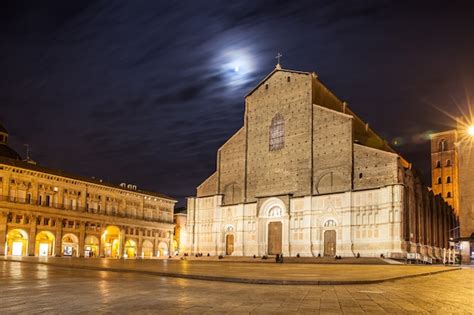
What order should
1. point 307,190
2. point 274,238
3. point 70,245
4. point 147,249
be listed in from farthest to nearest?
point 147,249
point 70,245
point 274,238
point 307,190

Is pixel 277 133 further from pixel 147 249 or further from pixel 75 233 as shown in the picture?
pixel 147 249

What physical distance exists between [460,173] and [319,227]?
14631 mm

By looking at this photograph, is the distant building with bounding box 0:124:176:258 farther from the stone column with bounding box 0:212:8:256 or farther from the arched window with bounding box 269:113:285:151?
the arched window with bounding box 269:113:285:151

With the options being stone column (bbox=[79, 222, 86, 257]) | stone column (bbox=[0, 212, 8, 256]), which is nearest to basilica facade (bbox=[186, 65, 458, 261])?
stone column (bbox=[79, 222, 86, 257])

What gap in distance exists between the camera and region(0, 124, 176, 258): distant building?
54.3 metres

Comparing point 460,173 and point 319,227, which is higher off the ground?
point 460,173

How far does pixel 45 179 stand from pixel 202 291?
5272 cm

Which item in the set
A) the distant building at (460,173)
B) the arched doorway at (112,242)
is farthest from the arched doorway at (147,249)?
the distant building at (460,173)

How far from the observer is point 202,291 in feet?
34.7

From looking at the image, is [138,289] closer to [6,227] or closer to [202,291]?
[202,291]

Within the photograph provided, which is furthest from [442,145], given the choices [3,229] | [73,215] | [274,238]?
[3,229]

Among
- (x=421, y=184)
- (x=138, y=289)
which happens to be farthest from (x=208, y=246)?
(x=138, y=289)

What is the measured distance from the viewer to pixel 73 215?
61219mm

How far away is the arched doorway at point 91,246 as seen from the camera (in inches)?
2463
